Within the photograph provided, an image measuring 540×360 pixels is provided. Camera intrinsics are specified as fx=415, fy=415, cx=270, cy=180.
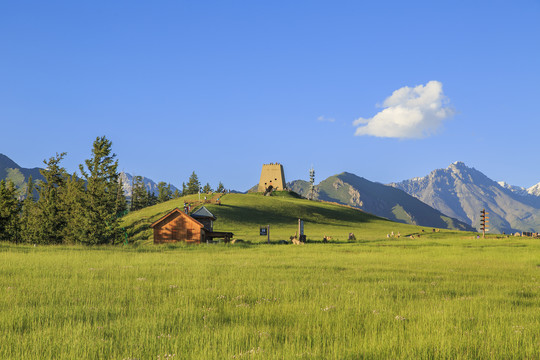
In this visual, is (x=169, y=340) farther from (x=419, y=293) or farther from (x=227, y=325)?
(x=419, y=293)

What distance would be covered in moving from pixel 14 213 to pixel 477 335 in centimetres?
7072

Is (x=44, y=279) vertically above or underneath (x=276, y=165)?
underneath

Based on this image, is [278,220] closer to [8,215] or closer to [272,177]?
[8,215]

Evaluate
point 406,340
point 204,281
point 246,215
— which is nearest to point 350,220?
point 246,215

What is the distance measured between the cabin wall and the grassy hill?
19.2m

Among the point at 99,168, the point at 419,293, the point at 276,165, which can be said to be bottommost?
the point at 419,293

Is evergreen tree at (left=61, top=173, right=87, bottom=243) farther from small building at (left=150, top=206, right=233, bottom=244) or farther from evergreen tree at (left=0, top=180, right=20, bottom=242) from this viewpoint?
small building at (left=150, top=206, right=233, bottom=244)

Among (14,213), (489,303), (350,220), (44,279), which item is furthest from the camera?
(350,220)

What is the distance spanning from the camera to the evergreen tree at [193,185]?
176000 mm

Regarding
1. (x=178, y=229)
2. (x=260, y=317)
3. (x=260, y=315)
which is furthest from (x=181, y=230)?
(x=260, y=317)

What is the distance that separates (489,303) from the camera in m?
13.4

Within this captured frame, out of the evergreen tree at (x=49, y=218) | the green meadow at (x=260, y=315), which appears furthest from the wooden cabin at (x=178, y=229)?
the green meadow at (x=260, y=315)

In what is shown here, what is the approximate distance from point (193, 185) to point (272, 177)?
3565 centimetres

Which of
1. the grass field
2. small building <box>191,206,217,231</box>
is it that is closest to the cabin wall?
small building <box>191,206,217,231</box>
